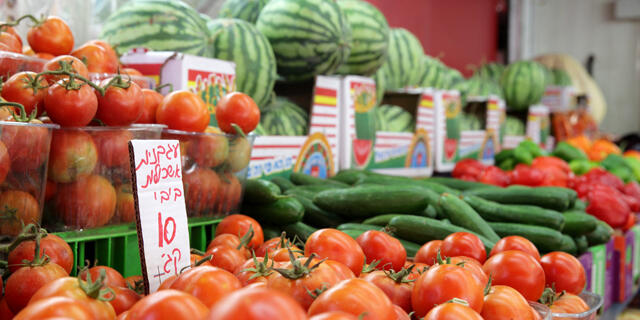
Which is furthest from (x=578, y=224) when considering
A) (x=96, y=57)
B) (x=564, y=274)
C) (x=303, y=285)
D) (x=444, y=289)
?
(x=96, y=57)

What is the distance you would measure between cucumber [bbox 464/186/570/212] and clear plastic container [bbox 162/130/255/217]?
1266 mm

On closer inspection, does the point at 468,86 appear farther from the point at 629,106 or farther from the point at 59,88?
the point at 629,106

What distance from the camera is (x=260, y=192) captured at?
191cm

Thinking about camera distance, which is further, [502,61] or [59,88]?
[502,61]

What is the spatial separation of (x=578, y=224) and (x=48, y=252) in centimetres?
199

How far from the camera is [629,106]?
1039cm

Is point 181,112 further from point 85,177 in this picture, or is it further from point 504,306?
point 504,306

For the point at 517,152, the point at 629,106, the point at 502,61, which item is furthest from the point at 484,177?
the point at 629,106

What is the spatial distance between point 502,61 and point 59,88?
335 inches

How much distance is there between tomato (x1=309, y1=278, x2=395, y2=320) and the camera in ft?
2.80

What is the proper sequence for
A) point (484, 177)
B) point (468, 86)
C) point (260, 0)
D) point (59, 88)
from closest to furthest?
1. point (59, 88)
2. point (260, 0)
3. point (484, 177)
4. point (468, 86)

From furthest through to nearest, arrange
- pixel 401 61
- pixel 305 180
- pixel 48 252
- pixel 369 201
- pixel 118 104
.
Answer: pixel 401 61 → pixel 305 180 → pixel 369 201 → pixel 118 104 → pixel 48 252

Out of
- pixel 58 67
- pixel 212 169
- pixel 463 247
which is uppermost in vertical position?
pixel 58 67

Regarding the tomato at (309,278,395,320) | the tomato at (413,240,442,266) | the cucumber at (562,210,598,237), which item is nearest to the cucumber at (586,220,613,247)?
the cucumber at (562,210,598,237)
